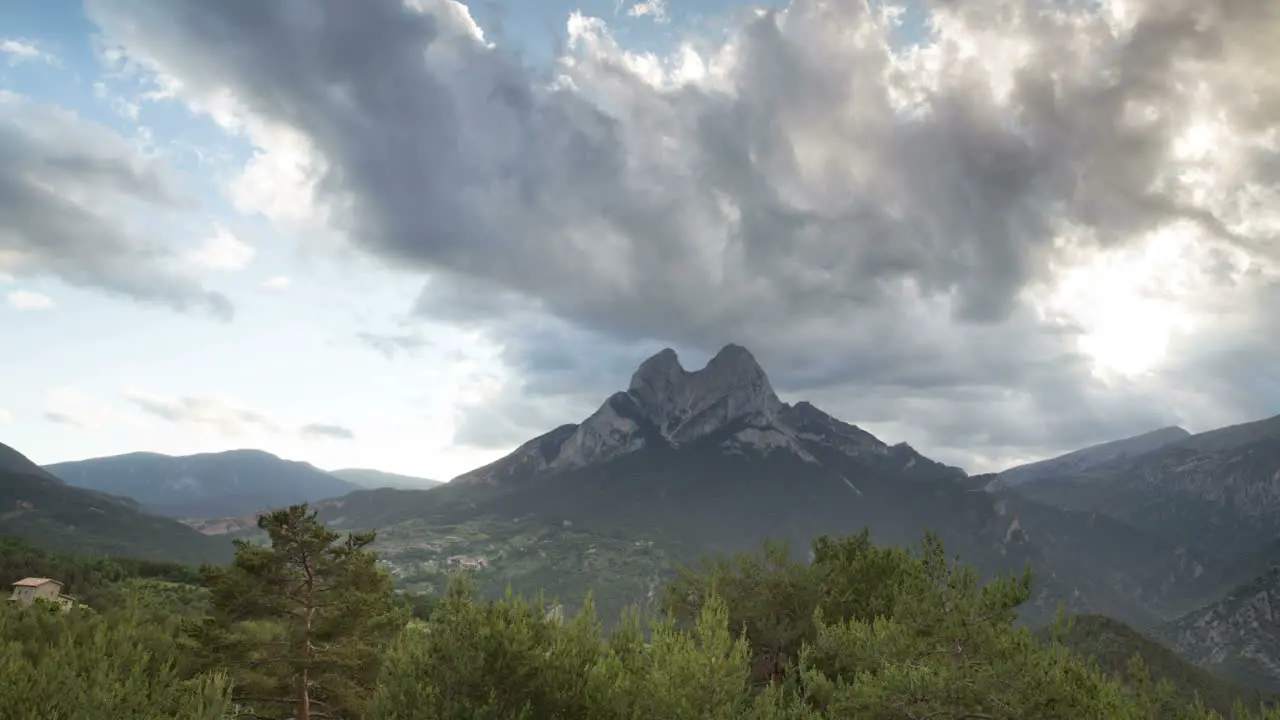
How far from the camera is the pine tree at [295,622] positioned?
3366cm

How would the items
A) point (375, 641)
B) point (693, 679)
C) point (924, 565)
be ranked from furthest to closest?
point (375, 641), point (924, 565), point (693, 679)

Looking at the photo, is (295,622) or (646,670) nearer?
(646,670)

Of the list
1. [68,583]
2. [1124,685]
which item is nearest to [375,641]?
[1124,685]

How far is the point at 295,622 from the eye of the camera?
118ft

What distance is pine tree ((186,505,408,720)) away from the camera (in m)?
33.7

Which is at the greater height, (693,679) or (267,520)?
(267,520)

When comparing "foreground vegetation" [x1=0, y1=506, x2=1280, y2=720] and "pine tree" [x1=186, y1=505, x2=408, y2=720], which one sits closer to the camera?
"foreground vegetation" [x1=0, y1=506, x2=1280, y2=720]

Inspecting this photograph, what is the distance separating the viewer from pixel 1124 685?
22.2 metres

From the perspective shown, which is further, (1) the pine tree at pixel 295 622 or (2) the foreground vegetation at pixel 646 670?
(1) the pine tree at pixel 295 622

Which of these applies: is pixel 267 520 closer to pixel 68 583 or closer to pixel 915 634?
pixel 915 634

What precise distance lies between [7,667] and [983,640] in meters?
30.0

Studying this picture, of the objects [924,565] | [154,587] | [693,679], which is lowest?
[154,587]

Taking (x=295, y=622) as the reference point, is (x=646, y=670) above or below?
above

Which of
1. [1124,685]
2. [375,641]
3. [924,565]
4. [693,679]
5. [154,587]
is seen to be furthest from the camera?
[154,587]
